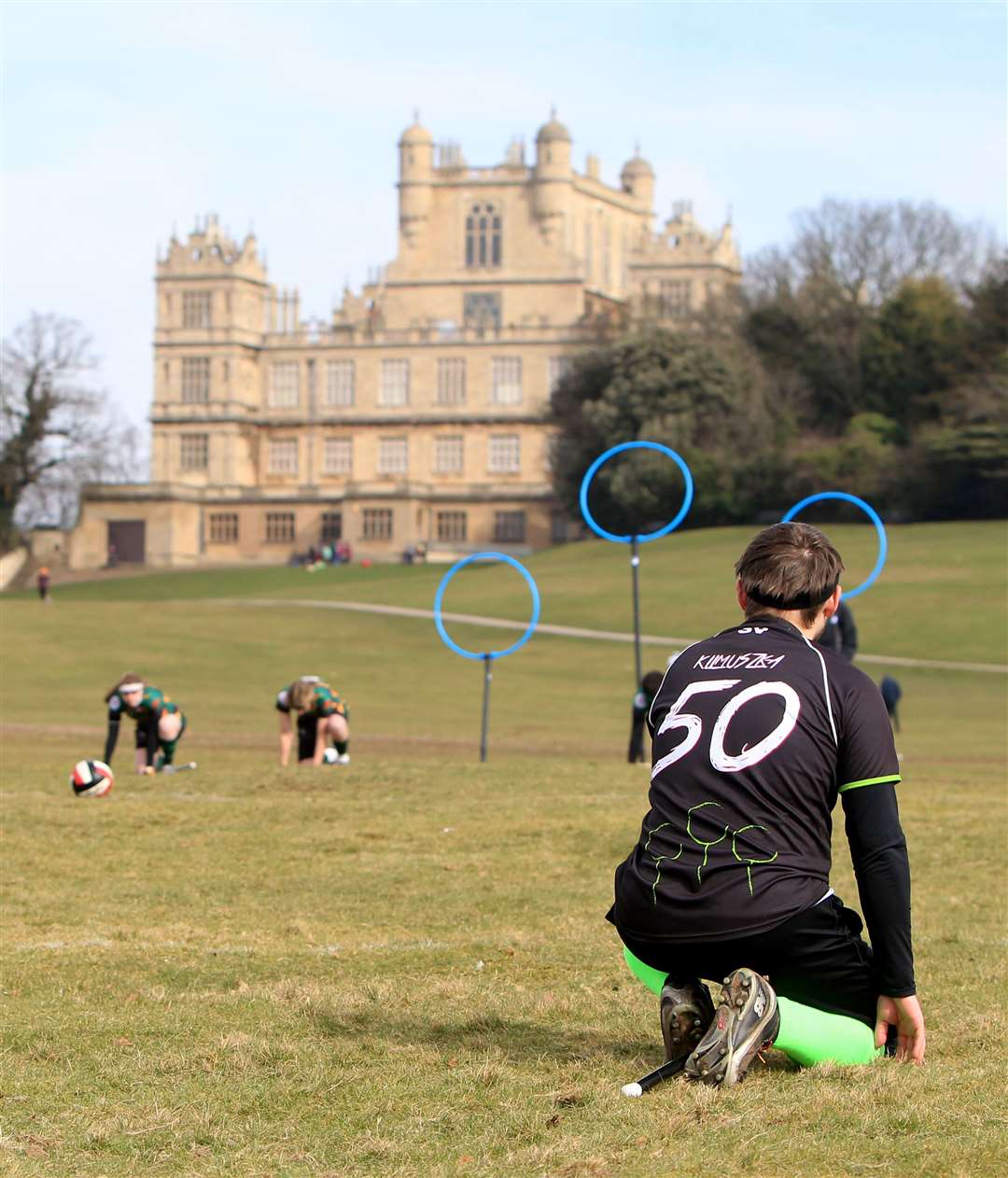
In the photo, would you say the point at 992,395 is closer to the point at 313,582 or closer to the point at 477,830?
the point at 313,582

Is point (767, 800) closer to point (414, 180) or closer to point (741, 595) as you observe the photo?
point (741, 595)

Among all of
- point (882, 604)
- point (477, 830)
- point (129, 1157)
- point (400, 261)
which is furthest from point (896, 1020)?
point (400, 261)

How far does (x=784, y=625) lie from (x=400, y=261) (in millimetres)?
102773

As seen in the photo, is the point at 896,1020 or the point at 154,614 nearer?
the point at 896,1020

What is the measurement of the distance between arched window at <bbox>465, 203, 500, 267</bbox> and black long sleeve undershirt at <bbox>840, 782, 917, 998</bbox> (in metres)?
102

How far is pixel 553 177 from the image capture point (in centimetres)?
10406

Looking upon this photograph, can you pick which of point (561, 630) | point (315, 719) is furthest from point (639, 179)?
point (315, 719)

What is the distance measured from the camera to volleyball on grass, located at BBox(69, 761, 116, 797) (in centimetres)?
1424

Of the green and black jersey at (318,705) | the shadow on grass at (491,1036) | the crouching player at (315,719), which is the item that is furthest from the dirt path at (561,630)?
the shadow on grass at (491,1036)

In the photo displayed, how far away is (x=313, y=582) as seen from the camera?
73.8 meters

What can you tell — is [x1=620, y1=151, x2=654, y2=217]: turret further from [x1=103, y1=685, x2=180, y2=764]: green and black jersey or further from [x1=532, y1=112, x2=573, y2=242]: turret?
[x1=103, y1=685, x2=180, y2=764]: green and black jersey

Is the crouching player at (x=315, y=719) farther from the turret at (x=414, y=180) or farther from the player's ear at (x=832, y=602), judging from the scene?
the turret at (x=414, y=180)

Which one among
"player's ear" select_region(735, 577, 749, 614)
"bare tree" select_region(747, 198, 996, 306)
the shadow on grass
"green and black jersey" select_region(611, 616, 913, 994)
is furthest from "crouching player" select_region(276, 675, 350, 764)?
"bare tree" select_region(747, 198, 996, 306)

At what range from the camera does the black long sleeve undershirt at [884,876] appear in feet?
17.6
